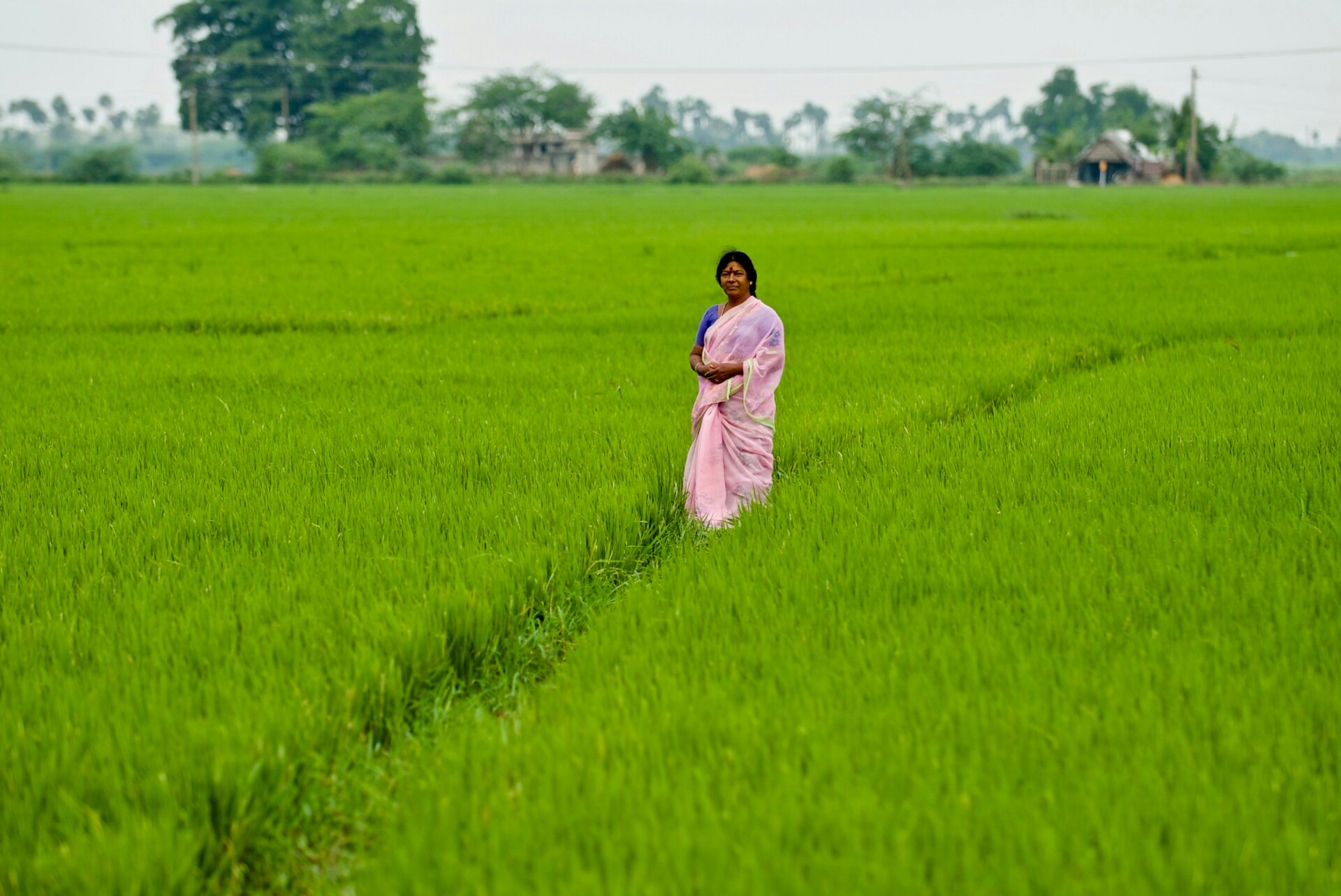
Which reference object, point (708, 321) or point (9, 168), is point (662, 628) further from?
point (9, 168)

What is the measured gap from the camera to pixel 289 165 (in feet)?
212

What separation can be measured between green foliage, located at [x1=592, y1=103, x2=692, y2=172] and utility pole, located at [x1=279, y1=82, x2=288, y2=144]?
774 inches

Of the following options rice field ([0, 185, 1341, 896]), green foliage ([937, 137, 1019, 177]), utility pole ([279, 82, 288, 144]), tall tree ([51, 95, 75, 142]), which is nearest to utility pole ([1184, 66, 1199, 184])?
green foliage ([937, 137, 1019, 177])

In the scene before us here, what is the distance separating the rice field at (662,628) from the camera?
198 centimetres

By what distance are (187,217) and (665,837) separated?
27.2 metres

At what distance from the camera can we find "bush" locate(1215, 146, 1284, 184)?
227 ft

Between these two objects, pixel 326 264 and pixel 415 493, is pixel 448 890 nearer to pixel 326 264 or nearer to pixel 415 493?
pixel 415 493

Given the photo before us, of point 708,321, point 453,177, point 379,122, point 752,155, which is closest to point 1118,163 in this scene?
point 453,177

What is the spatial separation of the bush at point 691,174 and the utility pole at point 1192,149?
25.7 meters

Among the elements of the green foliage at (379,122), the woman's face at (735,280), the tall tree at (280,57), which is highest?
the tall tree at (280,57)

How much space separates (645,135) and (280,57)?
2618cm

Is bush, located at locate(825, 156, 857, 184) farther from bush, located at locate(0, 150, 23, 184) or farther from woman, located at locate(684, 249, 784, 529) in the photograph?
woman, located at locate(684, 249, 784, 529)

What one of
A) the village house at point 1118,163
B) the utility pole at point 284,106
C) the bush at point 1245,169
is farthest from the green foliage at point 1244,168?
the utility pole at point 284,106

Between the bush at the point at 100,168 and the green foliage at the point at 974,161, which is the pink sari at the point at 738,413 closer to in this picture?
the bush at the point at 100,168
